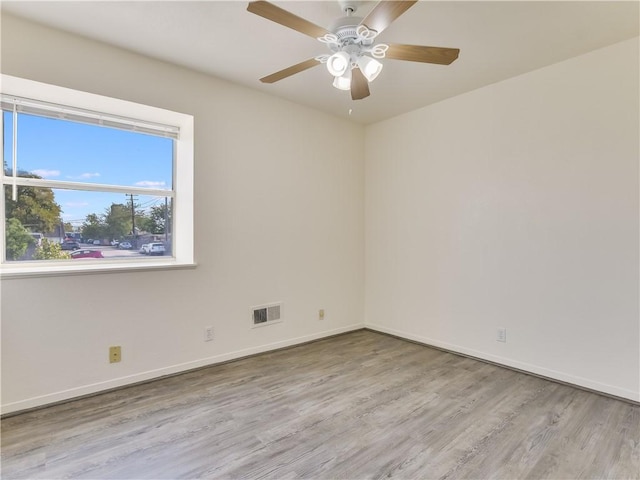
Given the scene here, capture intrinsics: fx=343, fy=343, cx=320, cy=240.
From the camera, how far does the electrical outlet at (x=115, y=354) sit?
255 centimetres

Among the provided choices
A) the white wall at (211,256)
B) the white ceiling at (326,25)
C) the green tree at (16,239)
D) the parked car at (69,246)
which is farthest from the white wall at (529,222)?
the green tree at (16,239)

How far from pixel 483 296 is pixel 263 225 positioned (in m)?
2.19

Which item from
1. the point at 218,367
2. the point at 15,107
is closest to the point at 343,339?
the point at 218,367

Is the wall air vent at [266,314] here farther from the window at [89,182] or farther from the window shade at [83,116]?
the window shade at [83,116]

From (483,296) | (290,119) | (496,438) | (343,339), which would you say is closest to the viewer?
(496,438)

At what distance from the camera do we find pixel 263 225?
11.1 ft

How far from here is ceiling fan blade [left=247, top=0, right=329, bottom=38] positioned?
150 cm

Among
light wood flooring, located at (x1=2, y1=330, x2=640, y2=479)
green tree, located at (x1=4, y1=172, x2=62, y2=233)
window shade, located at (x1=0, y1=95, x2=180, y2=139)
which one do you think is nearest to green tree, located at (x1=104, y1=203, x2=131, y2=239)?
green tree, located at (x1=4, y1=172, x2=62, y2=233)

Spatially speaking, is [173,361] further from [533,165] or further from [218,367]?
[533,165]

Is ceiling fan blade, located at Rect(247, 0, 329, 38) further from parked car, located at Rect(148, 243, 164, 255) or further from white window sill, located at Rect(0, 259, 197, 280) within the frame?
parked car, located at Rect(148, 243, 164, 255)

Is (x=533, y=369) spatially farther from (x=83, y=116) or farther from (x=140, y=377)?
(x=83, y=116)

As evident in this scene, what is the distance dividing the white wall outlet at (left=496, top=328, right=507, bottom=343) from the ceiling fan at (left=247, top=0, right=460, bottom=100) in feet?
7.62

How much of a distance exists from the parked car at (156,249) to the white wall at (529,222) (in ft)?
7.95

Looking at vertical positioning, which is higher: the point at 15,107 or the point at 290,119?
the point at 290,119
